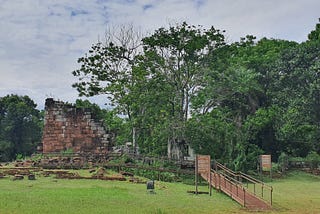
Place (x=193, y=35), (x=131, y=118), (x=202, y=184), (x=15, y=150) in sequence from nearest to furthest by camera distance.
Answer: (x=202, y=184)
(x=193, y=35)
(x=131, y=118)
(x=15, y=150)

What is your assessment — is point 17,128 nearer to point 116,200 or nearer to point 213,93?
point 213,93

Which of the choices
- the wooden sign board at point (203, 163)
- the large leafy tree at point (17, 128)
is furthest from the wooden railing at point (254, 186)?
the large leafy tree at point (17, 128)

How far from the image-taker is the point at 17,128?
151 ft

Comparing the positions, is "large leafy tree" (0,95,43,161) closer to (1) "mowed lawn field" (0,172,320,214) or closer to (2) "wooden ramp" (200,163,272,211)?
(1) "mowed lawn field" (0,172,320,214)

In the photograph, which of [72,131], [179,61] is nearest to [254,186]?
[179,61]

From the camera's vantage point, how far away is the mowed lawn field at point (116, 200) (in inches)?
438

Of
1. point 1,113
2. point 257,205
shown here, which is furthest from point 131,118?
point 1,113

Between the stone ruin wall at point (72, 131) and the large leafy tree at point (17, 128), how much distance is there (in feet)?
51.3

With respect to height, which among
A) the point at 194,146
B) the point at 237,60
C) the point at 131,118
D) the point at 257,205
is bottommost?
the point at 257,205

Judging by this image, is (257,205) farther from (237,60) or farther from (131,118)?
(237,60)

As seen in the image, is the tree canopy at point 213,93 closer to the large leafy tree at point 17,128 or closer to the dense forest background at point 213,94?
the dense forest background at point 213,94

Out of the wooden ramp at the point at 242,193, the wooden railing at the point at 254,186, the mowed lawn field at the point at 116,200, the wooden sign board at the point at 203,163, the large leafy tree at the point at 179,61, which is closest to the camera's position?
the mowed lawn field at the point at 116,200

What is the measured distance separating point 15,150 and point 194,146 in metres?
27.4

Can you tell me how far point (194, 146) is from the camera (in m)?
24.4
